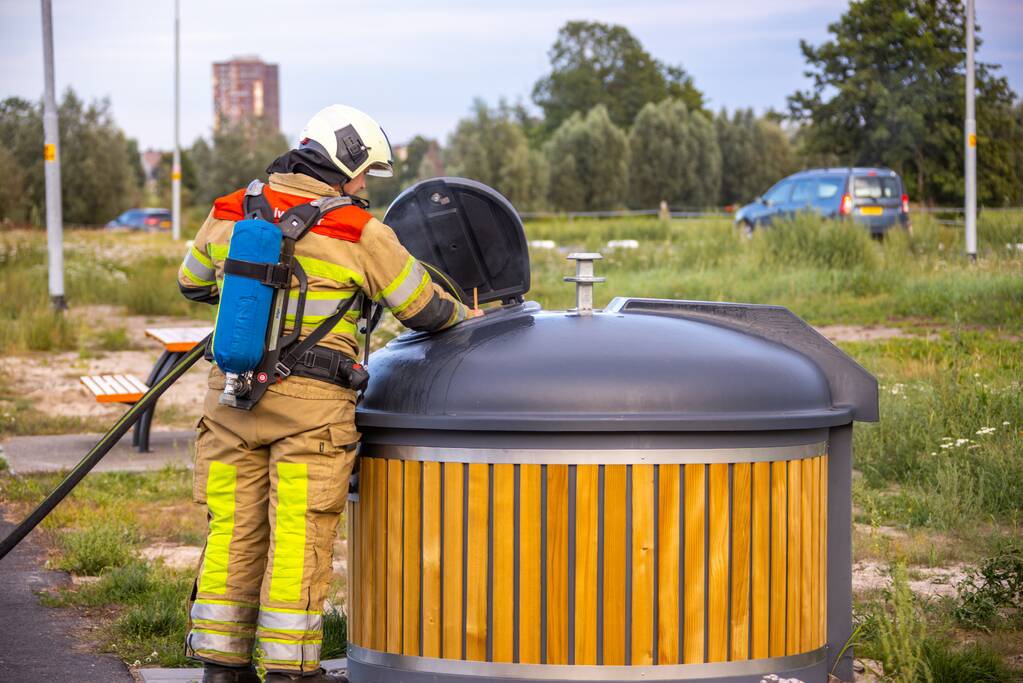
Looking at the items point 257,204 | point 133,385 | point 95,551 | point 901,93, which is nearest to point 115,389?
point 133,385

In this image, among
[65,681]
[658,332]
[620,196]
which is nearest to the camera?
[658,332]

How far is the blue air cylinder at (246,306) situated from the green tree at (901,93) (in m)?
23.4

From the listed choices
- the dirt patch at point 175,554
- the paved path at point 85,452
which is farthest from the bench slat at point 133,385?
the dirt patch at point 175,554

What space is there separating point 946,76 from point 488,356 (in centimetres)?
3041

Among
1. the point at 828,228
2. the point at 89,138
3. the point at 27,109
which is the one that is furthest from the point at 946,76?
the point at 27,109

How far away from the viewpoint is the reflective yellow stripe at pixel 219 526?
370cm

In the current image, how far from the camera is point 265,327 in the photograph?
3.49 m

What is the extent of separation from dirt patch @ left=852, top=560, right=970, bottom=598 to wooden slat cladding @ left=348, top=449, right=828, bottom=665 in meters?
1.69

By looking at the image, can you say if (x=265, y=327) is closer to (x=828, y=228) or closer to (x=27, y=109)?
(x=828, y=228)

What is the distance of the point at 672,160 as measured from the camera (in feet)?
173

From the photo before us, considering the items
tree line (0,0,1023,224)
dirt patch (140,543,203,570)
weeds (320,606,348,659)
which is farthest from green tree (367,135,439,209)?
weeds (320,606,348,659)

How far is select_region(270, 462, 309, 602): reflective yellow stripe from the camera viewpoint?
3566 mm

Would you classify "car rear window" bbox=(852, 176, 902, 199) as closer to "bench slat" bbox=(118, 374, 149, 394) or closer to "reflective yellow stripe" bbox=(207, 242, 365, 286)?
"bench slat" bbox=(118, 374, 149, 394)

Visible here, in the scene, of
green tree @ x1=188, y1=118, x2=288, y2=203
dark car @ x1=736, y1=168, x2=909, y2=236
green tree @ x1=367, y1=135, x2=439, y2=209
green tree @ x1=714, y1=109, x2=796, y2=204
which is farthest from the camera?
Result: green tree @ x1=367, y1=135, x2=439, y2=209
